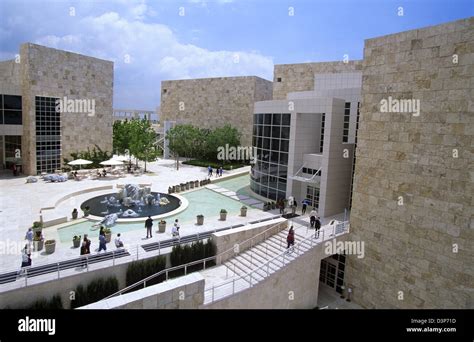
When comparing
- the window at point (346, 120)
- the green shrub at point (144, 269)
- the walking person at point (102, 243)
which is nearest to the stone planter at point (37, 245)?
the walking person at point (102, 243)

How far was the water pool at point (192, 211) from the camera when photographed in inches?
740

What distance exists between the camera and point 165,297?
1205 centimetres

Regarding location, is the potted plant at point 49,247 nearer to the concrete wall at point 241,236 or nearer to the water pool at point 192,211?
the water pool at point 192,211

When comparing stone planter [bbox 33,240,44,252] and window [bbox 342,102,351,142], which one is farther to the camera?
window [bbox 342,102,351,142]

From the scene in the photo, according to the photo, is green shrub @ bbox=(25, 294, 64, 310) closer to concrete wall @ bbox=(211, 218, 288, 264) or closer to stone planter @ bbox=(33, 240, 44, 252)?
stone planter @ bbox=(33, 240, 44, 252)

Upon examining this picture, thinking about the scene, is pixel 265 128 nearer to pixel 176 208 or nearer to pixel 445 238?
pixel 176 208

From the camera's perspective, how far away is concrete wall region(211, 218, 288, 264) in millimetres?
18016

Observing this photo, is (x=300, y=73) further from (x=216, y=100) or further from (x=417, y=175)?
(x=417, y=175)

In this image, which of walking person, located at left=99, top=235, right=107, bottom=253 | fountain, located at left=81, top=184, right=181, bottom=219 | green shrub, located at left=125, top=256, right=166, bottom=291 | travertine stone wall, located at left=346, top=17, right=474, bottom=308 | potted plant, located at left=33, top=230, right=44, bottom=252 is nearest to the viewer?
travertine stone wall, located at left=346, top=17, right=474, bottom=308

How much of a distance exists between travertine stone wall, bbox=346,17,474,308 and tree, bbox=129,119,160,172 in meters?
27.0

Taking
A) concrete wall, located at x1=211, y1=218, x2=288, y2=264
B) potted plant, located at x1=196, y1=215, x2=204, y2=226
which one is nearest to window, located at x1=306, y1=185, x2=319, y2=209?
concrete wall, located at x1=211, y1=218, x2=288, y2=264
